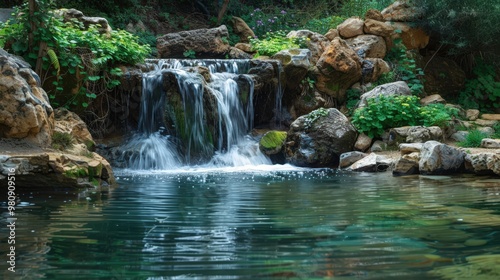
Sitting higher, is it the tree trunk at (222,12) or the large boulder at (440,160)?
the tree trunk at (222,12)

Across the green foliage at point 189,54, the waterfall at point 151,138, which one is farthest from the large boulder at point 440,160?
the green foliage at point 189,54

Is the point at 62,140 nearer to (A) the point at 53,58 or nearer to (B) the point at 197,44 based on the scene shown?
(A) the point at 53,58

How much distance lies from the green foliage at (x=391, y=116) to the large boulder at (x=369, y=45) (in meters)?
3.24

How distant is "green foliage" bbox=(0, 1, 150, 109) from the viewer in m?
11.4

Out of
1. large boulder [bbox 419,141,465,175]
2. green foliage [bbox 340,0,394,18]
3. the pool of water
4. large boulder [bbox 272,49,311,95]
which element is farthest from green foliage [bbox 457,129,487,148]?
green foliage [bbox 340,0,394,18]

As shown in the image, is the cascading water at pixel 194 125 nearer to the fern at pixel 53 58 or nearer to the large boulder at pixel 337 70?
the large boulder at pixel 337 70

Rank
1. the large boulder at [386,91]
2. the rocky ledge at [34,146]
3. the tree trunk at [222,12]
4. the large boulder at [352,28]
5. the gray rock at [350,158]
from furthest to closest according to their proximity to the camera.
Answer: the tree trunk at [222,12] < the large boulder at [352,28] < the large boulder at [386,91] < the gray rock at [350,158] < the rocky ledge at [34,146]

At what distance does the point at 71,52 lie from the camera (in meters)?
12.5

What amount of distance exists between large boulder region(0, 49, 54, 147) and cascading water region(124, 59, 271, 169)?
3.60 metres

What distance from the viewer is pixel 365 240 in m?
4.48

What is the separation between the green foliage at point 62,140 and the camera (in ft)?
31.3

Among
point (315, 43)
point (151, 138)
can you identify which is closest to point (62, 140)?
point (151, 138)

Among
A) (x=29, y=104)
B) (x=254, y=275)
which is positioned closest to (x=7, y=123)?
(x=29, y=104)

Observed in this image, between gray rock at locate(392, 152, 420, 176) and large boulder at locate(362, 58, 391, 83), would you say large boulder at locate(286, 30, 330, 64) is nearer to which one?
large boulder at locate(362, 58, 391, 83)
